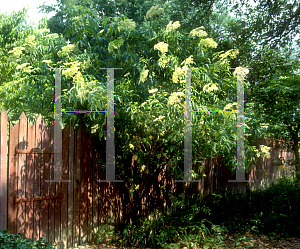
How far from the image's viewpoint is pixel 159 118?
10.9 feet

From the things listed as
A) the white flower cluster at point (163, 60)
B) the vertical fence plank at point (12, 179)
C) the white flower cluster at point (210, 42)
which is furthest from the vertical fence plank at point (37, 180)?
the white flower cluster at point (210, 42)

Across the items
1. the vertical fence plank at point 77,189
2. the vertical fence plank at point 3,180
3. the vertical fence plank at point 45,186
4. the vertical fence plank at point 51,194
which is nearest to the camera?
the vertical fence plank at point 3,180

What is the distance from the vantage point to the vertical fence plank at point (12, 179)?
11.3 feet

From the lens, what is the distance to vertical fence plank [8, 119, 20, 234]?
11.3 ft

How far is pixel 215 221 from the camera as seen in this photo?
Result: 541 centimetres

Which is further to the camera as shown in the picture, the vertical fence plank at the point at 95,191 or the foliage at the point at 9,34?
the foliage at the point at 9,34

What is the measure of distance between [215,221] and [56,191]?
2.95 meters

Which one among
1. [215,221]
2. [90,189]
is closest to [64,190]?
[90,189]

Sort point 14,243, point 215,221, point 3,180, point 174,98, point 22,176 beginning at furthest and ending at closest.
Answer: point 215,221 → point 22,176 → point 3,180 → point 174,98 → point 14,243

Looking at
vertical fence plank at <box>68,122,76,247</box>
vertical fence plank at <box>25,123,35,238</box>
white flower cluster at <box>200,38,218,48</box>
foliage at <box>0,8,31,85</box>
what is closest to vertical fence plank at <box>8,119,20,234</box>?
vertical fence plank at <box>25,123,35,238</box>

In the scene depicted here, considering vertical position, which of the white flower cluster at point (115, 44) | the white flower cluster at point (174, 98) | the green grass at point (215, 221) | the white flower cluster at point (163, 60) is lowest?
the green grass at point (215, 221)

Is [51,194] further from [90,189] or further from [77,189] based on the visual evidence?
[90,189]

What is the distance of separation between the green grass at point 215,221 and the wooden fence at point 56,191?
41 centimetres

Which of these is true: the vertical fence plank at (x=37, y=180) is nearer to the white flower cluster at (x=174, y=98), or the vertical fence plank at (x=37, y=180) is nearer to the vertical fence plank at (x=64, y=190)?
the vertical fence plank at (x=64, y=190)
